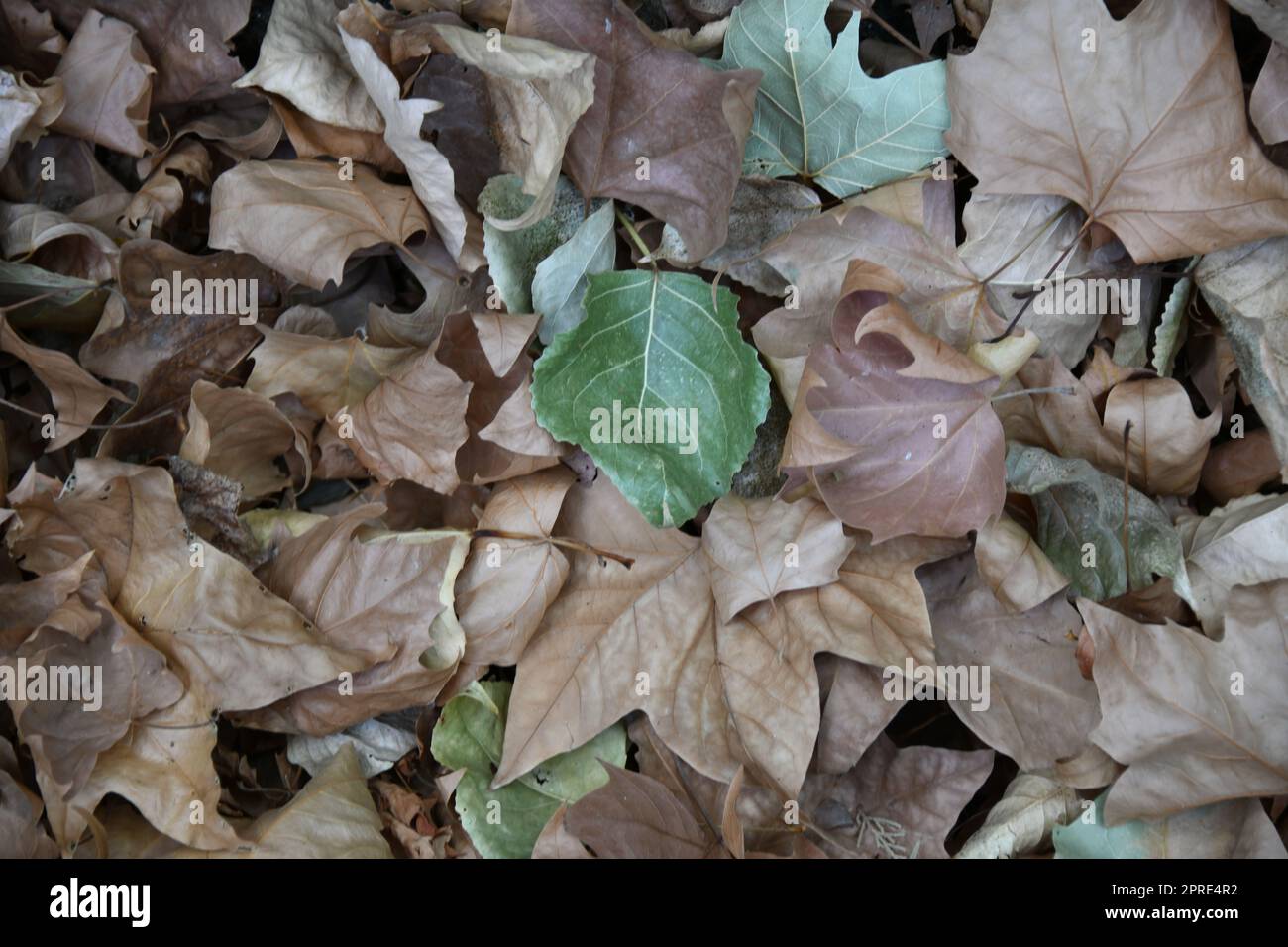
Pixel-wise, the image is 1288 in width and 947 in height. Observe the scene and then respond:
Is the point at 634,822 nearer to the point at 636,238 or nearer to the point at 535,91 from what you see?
the point at 636,238

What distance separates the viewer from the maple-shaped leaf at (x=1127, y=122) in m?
1.13

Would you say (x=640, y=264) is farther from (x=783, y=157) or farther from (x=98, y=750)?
(x=98, y=750)

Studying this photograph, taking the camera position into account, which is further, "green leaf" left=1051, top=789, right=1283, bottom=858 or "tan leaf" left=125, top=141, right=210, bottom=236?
"tan leaf" left=125, top=141, right=210, bottom=236

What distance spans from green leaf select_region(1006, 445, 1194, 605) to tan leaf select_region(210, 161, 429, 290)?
736 mm

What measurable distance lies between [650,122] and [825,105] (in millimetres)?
210

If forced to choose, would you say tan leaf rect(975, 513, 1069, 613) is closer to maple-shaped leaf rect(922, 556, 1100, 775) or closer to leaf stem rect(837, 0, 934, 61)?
maple-shaped leaf rect(922, 556, 1100, 775)

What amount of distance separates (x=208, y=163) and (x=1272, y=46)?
1.17m

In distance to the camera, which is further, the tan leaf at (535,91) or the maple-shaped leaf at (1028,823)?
the maple-shaped leaf at (1028,823)

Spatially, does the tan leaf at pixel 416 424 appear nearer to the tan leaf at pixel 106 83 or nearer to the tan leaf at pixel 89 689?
the tan leaf at pixel 89 689

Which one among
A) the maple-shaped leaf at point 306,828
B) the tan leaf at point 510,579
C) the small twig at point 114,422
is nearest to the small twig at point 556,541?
the tan leaf at point 510,579

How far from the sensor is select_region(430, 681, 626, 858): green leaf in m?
1.19

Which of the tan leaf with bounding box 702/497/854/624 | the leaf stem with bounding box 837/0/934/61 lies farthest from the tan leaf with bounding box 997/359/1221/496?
the leaf stem with bounding box 837/0/934/61

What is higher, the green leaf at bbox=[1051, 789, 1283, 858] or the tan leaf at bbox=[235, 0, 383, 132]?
the tan leaf at bbox=[235, 0, 383, 132]

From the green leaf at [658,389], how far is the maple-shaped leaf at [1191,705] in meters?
0.42
